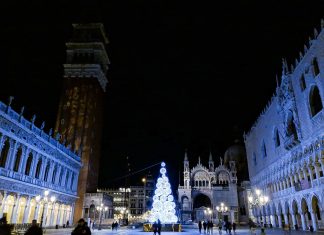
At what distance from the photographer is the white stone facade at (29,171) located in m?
24.3

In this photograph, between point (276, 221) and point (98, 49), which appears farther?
point (98, 49)

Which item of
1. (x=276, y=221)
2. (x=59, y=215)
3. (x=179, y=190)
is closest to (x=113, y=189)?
(x=179, y=190)

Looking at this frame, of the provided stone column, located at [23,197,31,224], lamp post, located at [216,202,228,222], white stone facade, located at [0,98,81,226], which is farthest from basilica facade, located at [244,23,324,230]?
stone column, located at [23,197,31,224]

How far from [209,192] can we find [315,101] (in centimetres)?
3791

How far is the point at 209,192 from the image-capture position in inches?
2329

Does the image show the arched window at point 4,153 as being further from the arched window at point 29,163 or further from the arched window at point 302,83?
the arched window at point 302,83

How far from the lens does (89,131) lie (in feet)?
163

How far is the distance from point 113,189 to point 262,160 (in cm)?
7068

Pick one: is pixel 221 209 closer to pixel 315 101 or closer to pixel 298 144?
pixel 298 144

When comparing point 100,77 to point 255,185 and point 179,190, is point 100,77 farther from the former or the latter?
point 255,185

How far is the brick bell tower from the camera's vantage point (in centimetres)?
4812

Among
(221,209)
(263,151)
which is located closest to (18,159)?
→ (263,151)

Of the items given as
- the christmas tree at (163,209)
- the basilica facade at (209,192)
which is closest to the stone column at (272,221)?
the basilica facade at (209,192)

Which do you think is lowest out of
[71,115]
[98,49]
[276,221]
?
[276,221]
